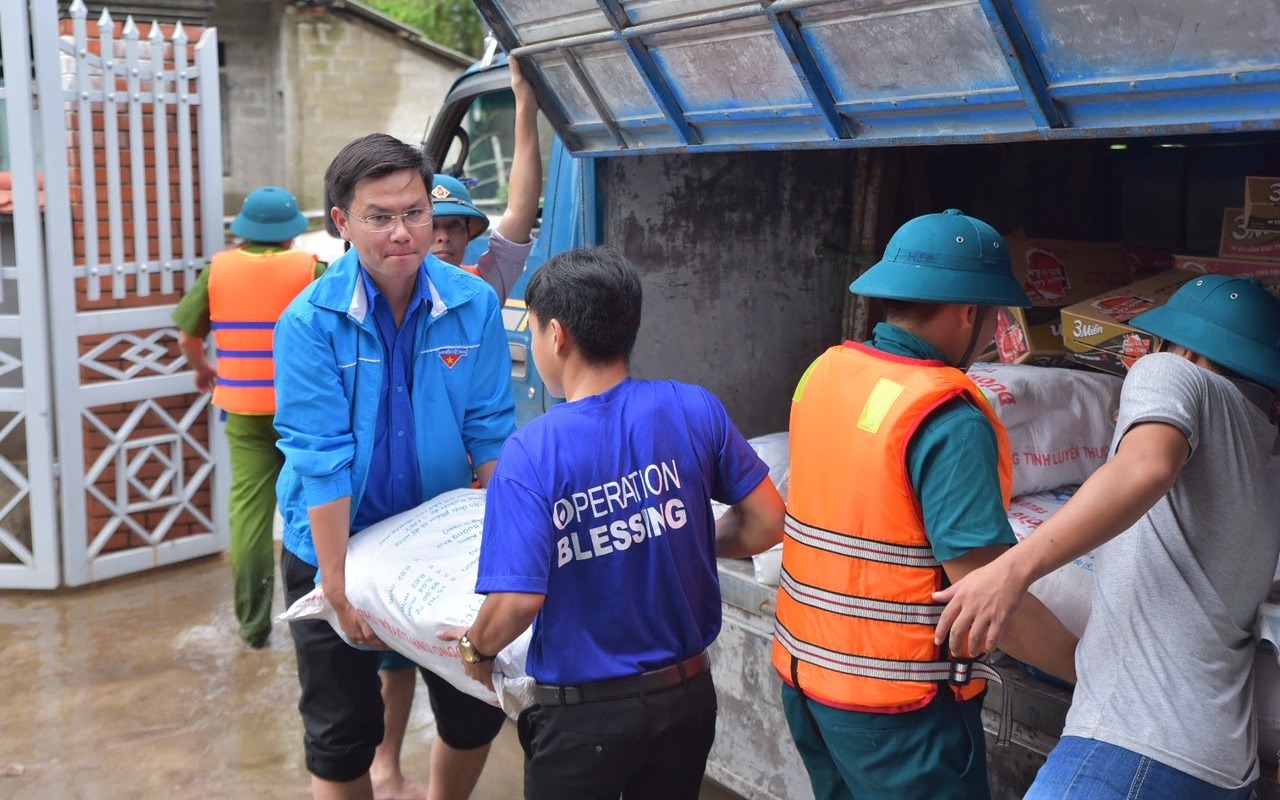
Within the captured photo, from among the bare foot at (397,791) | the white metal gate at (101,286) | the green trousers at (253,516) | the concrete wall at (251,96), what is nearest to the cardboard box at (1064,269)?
the bare foot at (397,791)

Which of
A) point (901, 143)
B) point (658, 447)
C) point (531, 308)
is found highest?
point (901, 143)

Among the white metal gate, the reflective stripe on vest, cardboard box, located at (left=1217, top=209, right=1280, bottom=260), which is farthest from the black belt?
the white metal gate

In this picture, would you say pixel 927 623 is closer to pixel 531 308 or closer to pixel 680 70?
pixel 531 308

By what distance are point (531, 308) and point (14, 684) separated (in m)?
3.10

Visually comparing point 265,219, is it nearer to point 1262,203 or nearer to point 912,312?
point 912,312

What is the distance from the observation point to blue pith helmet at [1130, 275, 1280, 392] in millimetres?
1896

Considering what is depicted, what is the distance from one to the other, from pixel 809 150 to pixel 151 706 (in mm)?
2761

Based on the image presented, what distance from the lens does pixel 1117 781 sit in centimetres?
182

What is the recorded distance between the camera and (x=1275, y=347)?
1920 millimetres

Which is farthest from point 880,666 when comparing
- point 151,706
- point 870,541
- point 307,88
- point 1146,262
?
point 307,88

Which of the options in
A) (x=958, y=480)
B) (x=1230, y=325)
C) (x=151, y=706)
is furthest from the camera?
(x=151, y=706)

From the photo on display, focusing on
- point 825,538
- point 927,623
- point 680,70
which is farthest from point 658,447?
point 680,70

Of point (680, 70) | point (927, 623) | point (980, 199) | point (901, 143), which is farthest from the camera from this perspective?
point (980, 199)

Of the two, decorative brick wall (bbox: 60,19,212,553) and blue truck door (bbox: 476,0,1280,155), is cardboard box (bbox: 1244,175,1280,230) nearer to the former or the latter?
blue truck door (bbox: 476,0,1280,155)
